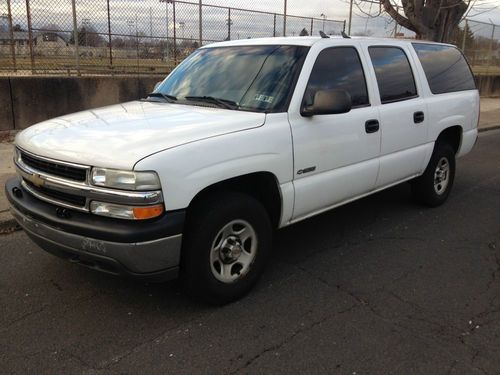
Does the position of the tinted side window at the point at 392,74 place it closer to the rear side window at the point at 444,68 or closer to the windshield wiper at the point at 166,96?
the rear side window at the point at 444,68

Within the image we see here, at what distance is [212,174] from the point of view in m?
3.16

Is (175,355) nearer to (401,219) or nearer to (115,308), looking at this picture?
(115,308)

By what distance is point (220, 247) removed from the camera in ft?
11.3

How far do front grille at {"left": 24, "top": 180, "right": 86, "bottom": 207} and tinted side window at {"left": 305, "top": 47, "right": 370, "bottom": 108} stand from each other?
1.87 m

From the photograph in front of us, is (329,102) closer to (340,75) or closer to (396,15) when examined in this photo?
(340,75)

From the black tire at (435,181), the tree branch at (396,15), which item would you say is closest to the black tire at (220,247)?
the black tire at (435,181)

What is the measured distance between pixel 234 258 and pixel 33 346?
54.9 inches

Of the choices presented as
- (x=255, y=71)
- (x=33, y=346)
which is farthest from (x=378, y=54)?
(x=33, y=346)

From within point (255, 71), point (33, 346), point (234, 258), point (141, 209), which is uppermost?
point (255, 71)

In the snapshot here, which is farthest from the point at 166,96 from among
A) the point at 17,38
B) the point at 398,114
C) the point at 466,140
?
the point at 17,38

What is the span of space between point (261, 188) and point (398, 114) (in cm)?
185

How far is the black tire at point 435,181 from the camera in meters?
5.66

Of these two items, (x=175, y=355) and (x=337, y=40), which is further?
(x=337, y=40)

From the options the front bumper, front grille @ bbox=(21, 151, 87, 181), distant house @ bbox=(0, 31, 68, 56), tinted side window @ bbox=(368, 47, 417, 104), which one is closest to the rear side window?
tinted side window @ bbox=(368, 47, 417, 104)
